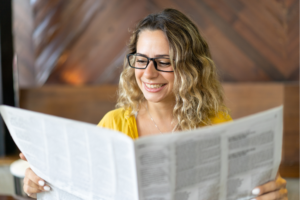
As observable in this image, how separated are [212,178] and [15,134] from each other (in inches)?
25.0

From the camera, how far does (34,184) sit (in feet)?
3.49

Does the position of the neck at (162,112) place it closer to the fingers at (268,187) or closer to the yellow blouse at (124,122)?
the yellow blouse at (124,122)

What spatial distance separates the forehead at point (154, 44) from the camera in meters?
1.29

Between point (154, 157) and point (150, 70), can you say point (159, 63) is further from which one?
point (154, 157)

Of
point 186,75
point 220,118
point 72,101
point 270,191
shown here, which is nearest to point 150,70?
point 186,75

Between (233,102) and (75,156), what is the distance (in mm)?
2182

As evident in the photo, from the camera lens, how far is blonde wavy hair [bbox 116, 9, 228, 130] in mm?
1312

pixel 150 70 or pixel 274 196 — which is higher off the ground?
pixel 150 70

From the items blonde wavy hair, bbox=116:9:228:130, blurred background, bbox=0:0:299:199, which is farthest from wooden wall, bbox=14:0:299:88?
blonde wavy hair, bbox=116:9:228:130

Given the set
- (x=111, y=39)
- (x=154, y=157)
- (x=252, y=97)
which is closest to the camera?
(x=154, y=157)

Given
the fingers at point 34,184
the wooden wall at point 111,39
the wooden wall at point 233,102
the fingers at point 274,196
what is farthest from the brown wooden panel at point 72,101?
the fingers at point 274,196

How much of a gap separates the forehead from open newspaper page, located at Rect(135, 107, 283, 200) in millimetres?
557

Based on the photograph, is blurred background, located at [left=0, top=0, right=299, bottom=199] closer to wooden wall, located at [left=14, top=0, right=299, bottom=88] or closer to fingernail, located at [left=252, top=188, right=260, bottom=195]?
wooden wall, located at [left=14, top=0, right=299, bottom=88]

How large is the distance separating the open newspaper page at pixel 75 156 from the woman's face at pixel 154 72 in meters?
0.51
